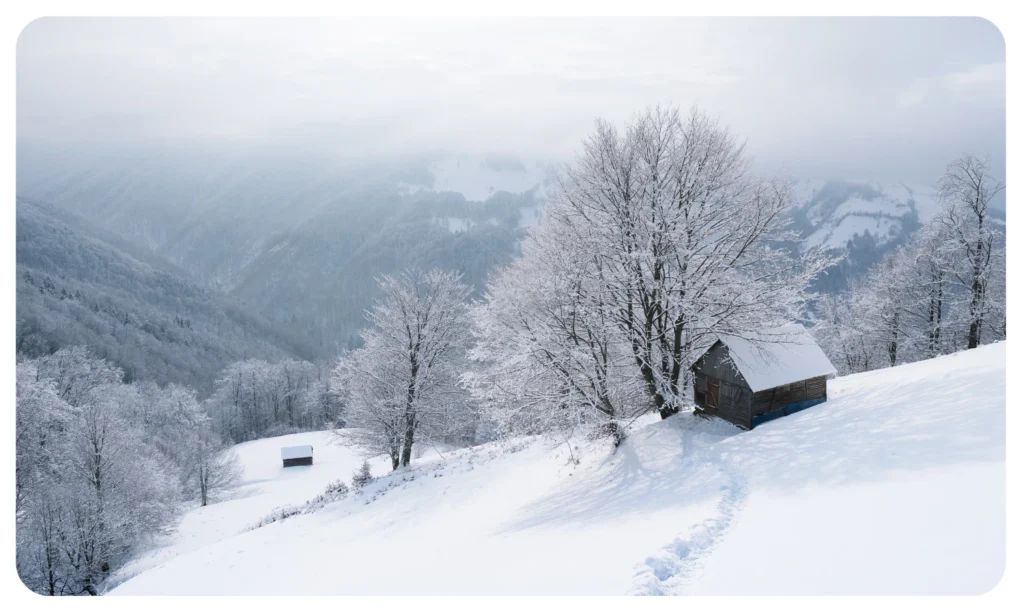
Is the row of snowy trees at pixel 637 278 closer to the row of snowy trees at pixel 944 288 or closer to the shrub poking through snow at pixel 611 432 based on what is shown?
the shrub poking through snow at pixel 611 432

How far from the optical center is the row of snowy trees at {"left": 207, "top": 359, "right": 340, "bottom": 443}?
2489 inches

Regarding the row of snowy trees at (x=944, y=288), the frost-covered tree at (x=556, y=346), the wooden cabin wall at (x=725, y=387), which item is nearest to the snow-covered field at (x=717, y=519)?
the wooden cabin wall at (x=725, y=387)

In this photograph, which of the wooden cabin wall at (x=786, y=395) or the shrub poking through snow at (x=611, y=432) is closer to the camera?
the wooden cabin wall at (x=786, y=395)

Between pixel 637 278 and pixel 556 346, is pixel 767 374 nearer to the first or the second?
pixel 637 278

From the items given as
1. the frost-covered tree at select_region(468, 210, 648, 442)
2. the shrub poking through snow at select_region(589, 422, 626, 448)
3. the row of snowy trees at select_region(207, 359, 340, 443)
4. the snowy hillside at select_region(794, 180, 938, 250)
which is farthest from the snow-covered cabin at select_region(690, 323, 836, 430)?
the snowy hillside at select_region(794, 180, 938, 250)

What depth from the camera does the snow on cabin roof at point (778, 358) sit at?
10.9 meters

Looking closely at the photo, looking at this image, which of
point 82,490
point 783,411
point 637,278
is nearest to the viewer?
point 637,278

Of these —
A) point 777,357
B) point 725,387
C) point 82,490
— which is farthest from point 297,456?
point 777,357

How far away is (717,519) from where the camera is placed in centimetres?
632

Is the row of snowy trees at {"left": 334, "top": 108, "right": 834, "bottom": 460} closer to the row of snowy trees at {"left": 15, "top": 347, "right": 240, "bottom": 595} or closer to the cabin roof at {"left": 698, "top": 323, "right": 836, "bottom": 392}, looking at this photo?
the cabin roof at {"left": 698, "top": 323, "right": 836, "bottom": 392}

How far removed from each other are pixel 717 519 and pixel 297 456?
135 feet

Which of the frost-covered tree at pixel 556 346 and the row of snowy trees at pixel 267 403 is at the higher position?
the frost-covered tree at pixel 556 346

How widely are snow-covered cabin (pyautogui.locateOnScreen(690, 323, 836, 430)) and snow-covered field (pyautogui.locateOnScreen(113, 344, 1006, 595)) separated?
533mm

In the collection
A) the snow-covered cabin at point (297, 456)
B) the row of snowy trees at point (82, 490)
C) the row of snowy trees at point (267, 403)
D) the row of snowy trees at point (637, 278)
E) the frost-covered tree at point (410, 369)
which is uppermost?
the row of snowy trees at point (637, 278)
